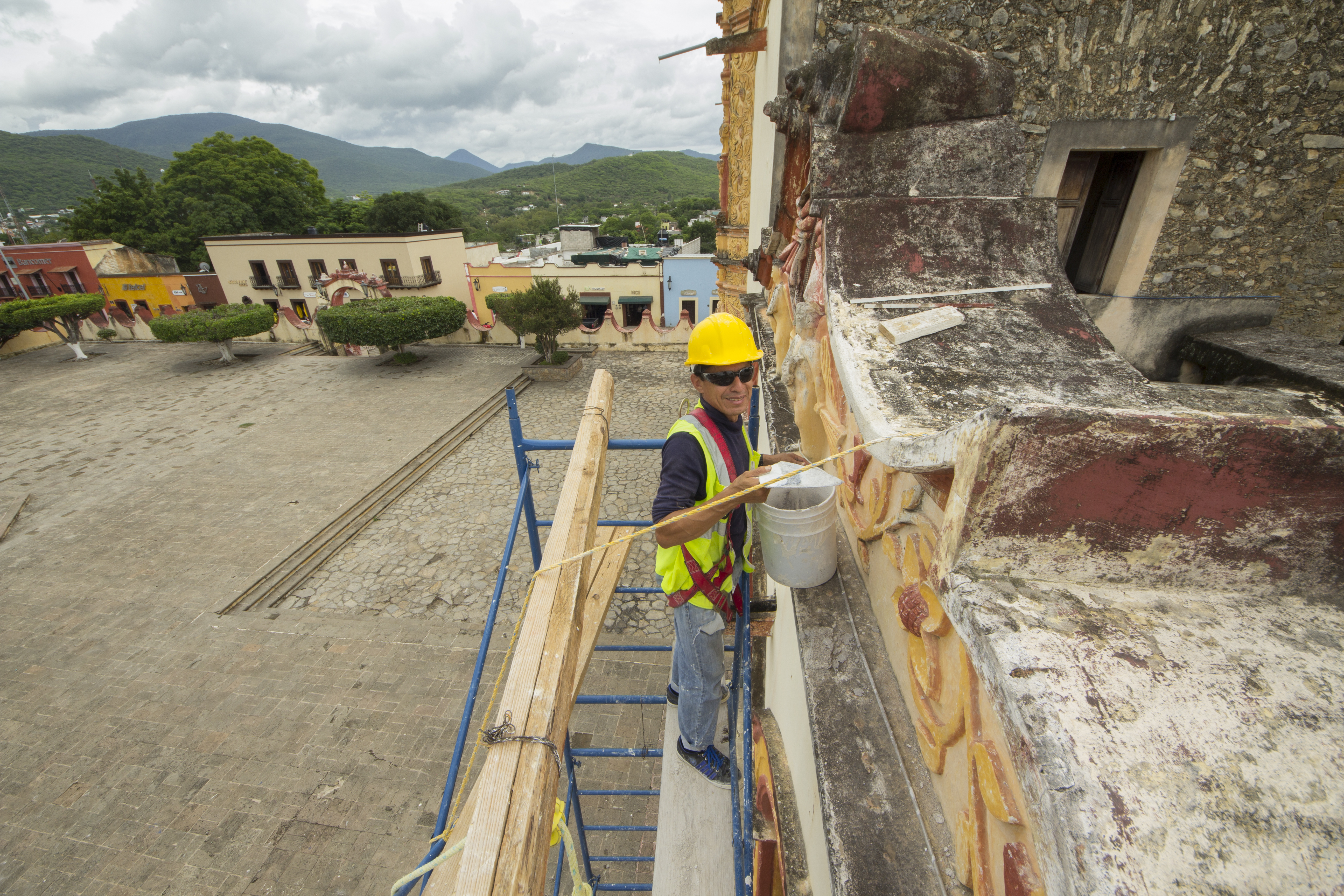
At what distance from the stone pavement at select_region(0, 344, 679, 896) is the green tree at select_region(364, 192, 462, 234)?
129ft

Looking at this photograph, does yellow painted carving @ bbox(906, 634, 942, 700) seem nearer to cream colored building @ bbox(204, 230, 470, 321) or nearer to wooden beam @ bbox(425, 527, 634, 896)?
wooden beam @ bbox(425, 527, 634, 896)

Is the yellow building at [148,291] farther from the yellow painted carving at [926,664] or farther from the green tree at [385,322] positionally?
the yellow painted carving at [926,664]

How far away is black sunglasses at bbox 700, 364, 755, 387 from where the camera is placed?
7.36 feet

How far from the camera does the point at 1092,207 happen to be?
12.8 feet

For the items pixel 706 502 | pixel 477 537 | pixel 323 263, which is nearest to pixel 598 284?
pixel 323 263

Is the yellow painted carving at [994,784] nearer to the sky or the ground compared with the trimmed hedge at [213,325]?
nearer to the sky

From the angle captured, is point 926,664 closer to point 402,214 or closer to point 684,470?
point 684,470

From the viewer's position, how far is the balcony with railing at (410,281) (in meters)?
26.8

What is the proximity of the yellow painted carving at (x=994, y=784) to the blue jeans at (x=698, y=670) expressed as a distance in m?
1.55

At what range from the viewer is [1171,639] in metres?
0.93

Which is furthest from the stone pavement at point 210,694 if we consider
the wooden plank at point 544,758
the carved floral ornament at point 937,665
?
the carved floral ornament at point 937,665

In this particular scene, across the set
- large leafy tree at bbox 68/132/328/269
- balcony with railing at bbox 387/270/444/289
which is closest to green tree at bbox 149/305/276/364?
balcony with railing at bbox 387/270/444/289

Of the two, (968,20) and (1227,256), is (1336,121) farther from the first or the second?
(968,20)

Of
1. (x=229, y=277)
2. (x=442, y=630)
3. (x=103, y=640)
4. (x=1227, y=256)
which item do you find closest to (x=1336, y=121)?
(x=1227, y=256)
